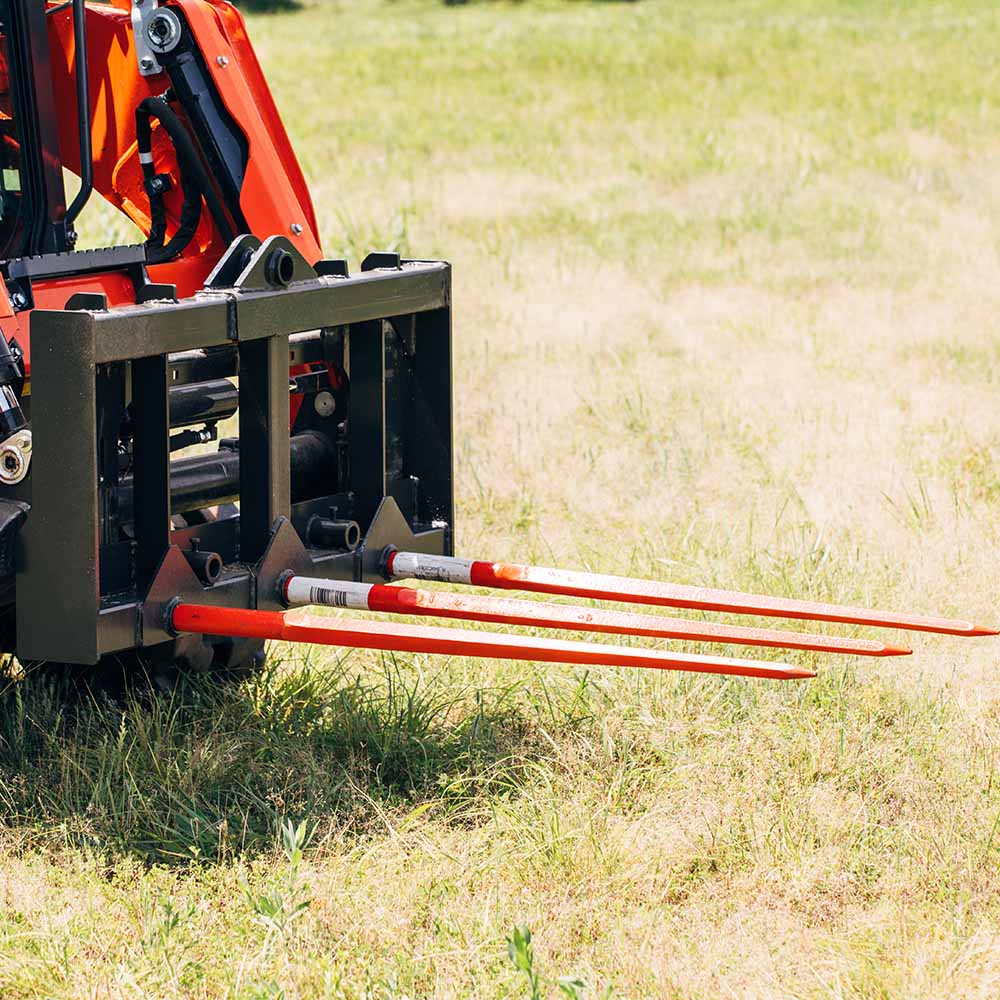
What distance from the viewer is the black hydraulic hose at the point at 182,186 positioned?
13.7ft

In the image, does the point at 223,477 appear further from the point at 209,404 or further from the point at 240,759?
the point at 240,759

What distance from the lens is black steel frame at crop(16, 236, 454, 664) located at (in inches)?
130

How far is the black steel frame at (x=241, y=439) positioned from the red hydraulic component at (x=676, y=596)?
1.16 ft

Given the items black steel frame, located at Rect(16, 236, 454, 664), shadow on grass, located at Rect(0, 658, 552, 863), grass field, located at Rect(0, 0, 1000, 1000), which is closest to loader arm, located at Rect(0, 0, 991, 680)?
black steel frame, located at Rect(16, 236, 454, 664)

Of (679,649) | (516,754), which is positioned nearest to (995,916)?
(516,754)

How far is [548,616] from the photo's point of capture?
11.2 feet

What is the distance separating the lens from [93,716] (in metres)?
4.19

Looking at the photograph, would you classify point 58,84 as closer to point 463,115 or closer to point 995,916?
point 995,916

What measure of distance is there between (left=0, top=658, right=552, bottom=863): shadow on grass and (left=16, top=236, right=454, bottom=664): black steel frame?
0.42 m

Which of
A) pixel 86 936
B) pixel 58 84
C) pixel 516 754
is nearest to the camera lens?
pixel 86 936

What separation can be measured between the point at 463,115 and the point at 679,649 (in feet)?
46.3

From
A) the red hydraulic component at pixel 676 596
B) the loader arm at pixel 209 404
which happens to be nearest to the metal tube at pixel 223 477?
the loader arm at pixel 209 404

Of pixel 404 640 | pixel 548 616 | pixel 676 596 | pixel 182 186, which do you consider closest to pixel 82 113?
pixel 182 186

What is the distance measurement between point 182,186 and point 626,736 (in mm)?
1826
